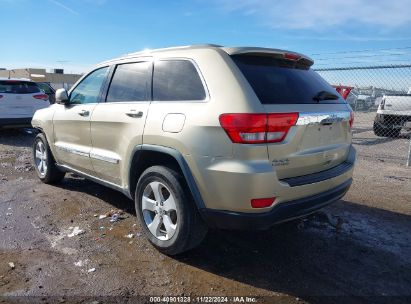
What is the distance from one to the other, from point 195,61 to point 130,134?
983mm

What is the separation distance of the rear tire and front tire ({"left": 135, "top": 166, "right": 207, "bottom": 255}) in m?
2.48

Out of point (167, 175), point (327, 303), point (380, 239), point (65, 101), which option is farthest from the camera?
point (65, 101)

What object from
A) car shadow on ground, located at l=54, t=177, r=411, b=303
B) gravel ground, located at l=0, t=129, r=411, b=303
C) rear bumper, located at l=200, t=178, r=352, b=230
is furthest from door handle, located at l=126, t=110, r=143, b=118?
car shadow on ground, located at l=54, t=177, r=411, b=303

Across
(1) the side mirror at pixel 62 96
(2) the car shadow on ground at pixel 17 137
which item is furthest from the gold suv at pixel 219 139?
(2) the car shadow on ground at pixel 17 137

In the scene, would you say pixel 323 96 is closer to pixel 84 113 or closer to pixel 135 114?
pixel 135 114

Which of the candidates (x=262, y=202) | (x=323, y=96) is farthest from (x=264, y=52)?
(x=262, y=202)

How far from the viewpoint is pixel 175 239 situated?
132 inches

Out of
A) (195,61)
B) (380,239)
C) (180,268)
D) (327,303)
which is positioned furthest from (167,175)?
(380,239)

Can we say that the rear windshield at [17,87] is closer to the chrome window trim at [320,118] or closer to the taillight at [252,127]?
the taillight at [252,127]

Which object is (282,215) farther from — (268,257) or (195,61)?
(195,61)

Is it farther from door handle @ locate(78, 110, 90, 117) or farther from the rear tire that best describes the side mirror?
the rear tire

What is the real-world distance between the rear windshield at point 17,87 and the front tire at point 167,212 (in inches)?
325

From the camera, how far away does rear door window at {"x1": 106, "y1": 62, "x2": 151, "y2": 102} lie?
151 inches

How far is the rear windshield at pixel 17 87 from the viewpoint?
10.2 m
